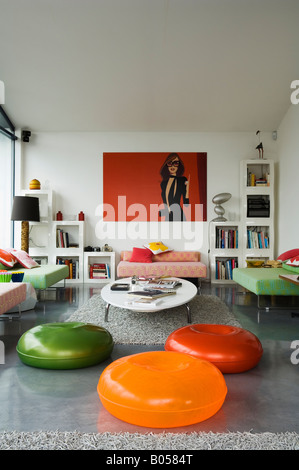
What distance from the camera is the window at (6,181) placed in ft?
20.0

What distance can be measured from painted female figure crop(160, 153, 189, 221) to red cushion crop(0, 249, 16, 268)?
9.20 ft

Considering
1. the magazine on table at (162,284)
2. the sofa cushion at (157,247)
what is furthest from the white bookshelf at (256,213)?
the magazine on table at (162,284)

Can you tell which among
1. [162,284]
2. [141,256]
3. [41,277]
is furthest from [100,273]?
[162,284]

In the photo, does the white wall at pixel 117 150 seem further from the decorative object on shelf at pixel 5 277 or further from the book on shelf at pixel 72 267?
the decorative object on shelf at pixel 5 277

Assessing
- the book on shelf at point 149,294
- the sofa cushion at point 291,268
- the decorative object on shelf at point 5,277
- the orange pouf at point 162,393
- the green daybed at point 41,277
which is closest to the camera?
the orange pouf at point 162,393

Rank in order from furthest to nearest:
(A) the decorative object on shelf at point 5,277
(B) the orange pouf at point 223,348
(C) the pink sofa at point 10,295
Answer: (A) the decorative object on shelf at point 5,277 < (C) the pink sofa at point 10,295 < (B) the orange pouf at point 223,348

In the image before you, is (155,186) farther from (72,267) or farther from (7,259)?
(7,259)

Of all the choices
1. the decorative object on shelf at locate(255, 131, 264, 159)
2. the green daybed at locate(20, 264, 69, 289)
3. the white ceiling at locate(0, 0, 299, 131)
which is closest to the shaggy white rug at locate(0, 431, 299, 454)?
the green daybed at locate(20, 264, 69, 289)

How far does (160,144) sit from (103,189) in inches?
52.3

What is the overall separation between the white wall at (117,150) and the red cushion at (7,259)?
1967 millimetres

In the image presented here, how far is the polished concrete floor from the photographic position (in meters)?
1.64

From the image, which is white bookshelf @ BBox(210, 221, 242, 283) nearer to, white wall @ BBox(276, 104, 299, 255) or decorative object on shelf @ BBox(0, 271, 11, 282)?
white wall @ BBox(276, 104, 299, 255)

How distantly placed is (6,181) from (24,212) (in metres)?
1.16

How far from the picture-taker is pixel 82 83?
210 inches
